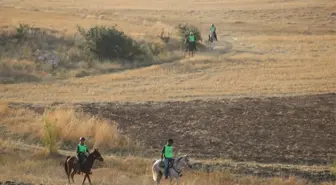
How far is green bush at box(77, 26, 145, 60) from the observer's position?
4519 cm

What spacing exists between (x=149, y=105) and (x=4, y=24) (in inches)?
923

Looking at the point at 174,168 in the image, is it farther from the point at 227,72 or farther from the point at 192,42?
the point at 192,42

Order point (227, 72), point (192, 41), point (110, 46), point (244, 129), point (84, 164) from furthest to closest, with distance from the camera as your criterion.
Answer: point (192, 41), point (110, 46), point (227, 72), point (244, 129), point (84, 164)

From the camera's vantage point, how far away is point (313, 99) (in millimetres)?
33031

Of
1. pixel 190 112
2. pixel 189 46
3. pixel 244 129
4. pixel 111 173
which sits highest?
pixel 189 46

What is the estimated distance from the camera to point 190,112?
3025 cm

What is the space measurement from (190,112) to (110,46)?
1658cm

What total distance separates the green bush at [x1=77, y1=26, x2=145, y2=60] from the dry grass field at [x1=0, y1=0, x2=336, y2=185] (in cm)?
169

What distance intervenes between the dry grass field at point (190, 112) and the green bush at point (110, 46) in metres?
1.69

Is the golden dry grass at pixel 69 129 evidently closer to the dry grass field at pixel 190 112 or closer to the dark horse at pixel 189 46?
the dry grass field at pixel 190 112

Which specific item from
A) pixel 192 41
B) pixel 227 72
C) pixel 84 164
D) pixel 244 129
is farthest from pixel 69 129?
pixel 192 41

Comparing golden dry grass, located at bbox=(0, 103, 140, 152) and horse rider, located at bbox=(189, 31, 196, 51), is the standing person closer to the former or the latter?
horse rider, located at bbox=(189, 31, 196, 51)

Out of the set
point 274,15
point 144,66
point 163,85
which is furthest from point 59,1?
point 163,85

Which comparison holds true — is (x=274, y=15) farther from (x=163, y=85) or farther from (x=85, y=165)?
(x=85, y=165)
